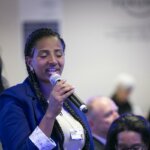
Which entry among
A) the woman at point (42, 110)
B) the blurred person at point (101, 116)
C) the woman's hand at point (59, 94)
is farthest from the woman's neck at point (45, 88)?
the blurred person at point (101, 116)

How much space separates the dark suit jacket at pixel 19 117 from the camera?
1932 mm

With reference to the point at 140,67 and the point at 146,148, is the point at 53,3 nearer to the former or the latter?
the point at 140,67

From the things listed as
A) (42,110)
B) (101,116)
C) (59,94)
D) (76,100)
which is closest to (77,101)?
(76,100)

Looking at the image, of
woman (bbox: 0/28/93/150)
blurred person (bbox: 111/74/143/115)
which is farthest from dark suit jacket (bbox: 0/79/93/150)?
blurred person (bbox: 111/74/143/115)

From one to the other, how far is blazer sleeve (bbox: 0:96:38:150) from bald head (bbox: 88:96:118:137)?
1664mm

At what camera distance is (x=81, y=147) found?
2.17m

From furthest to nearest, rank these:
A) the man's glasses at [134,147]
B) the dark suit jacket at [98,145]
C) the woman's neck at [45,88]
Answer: the dark suit jacket at [98,145] < the man's glasses at [134,147] < the woman's neck at [45,88]

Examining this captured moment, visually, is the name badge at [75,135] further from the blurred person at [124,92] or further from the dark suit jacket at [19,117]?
the blurred person at [124,92]

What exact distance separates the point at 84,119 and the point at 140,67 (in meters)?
4.36

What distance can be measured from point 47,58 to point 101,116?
5.57 ft

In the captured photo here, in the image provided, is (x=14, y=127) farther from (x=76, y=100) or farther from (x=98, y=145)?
(x=98, y=145)

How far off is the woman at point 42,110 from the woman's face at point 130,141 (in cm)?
37

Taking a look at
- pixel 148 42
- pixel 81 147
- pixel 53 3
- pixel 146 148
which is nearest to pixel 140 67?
pixel 148 42

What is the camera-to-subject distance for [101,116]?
369cm
